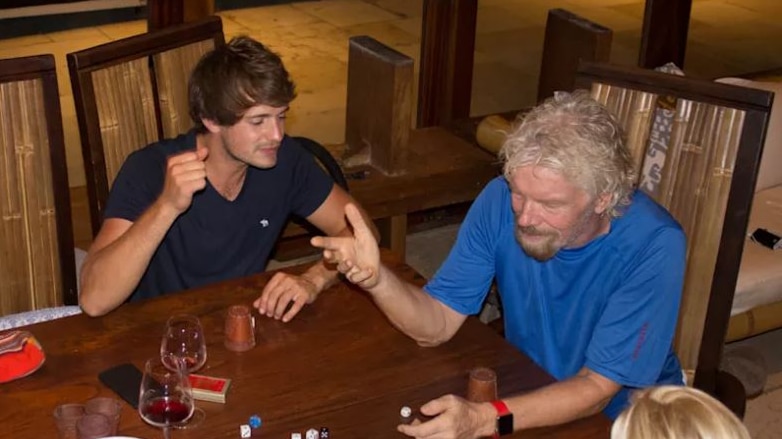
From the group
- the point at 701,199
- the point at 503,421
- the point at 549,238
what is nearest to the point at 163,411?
the point at 503,421

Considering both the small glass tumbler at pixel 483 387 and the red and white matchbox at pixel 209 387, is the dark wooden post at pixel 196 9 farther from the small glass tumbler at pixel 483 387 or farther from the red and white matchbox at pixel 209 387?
the small glass tumbler at pixel 483 387

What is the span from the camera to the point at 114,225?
2.49m

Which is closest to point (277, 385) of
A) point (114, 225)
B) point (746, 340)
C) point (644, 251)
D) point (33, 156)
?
point (114, 225)

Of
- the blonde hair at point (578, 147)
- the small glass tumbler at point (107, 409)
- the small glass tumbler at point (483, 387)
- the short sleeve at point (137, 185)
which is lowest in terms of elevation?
the small glass tumbler at point (107, 409)

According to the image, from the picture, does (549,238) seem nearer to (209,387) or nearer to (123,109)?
(209,387)

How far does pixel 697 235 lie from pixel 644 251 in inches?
15.8

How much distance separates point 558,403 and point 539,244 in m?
0.33

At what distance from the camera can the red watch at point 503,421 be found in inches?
80.5

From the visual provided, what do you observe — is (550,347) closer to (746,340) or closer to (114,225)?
(114,225)

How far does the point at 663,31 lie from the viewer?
4949mm

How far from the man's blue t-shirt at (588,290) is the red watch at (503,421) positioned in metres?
0.27

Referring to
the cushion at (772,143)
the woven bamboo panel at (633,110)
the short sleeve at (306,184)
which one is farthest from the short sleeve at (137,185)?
the cushion at (772,143)

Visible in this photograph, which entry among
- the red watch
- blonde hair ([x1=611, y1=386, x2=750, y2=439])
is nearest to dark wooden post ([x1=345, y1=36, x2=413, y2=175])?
the red watch

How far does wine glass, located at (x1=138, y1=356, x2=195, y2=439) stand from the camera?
6.48 ft
